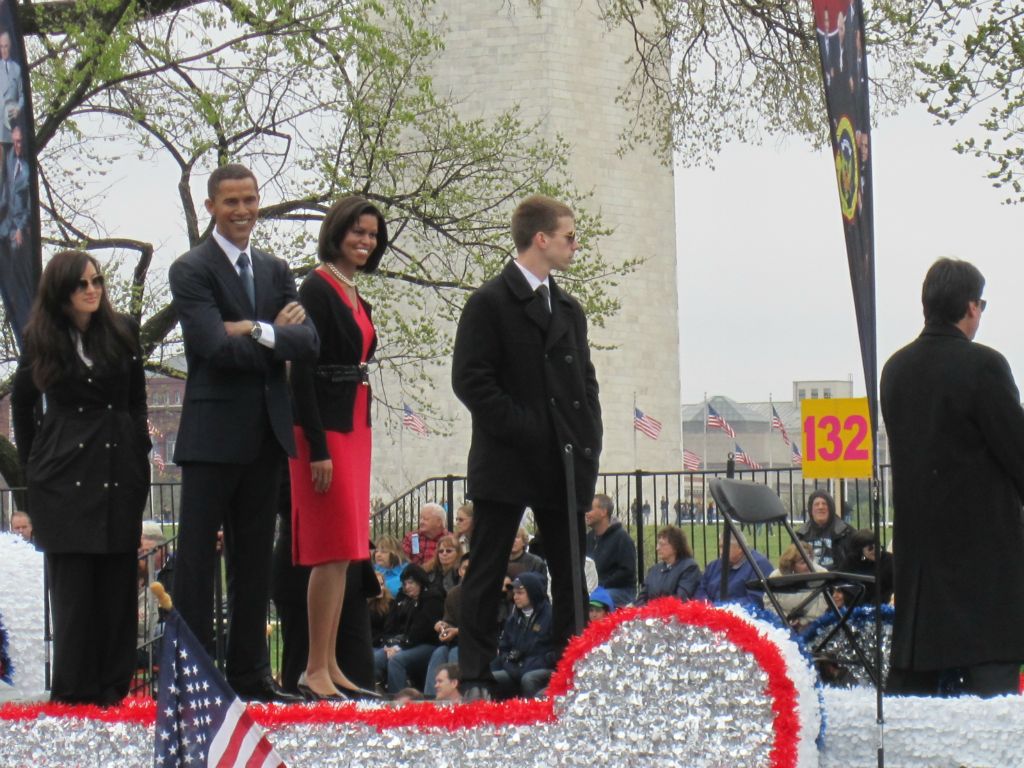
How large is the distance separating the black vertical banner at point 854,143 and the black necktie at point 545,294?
130 centimetres

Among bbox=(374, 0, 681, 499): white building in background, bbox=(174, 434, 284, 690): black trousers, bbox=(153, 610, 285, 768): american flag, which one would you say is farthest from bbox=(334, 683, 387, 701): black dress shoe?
bbox=(374, 0, 681, 499): white building in background

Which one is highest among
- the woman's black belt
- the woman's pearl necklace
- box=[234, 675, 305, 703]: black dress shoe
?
the woman's pearl necklace

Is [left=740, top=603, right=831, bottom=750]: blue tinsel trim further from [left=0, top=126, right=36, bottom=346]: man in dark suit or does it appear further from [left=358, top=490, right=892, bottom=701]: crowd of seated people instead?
[left=358, top=490, right=892, bottom=701]: crowd of seated people

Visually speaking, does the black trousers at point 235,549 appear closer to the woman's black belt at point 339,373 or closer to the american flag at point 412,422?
the woman's black belt at point 339,373

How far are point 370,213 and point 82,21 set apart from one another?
1220 centimetres

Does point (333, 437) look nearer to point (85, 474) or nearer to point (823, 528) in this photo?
point (85, 474)

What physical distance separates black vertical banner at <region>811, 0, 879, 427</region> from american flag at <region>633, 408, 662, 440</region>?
26199 mm

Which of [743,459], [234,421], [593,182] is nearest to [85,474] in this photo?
[234,421]

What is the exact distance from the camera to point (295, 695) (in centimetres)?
642

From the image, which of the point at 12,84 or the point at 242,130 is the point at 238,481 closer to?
the point at 12,84

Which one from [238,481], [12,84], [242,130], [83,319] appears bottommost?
[238,481]

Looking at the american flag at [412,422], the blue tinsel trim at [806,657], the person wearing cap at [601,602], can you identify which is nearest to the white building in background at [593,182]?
the american flag at [412,422]

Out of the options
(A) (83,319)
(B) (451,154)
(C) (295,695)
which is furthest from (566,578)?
(B) (451,154)

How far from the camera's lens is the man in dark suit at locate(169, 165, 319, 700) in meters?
6.20
